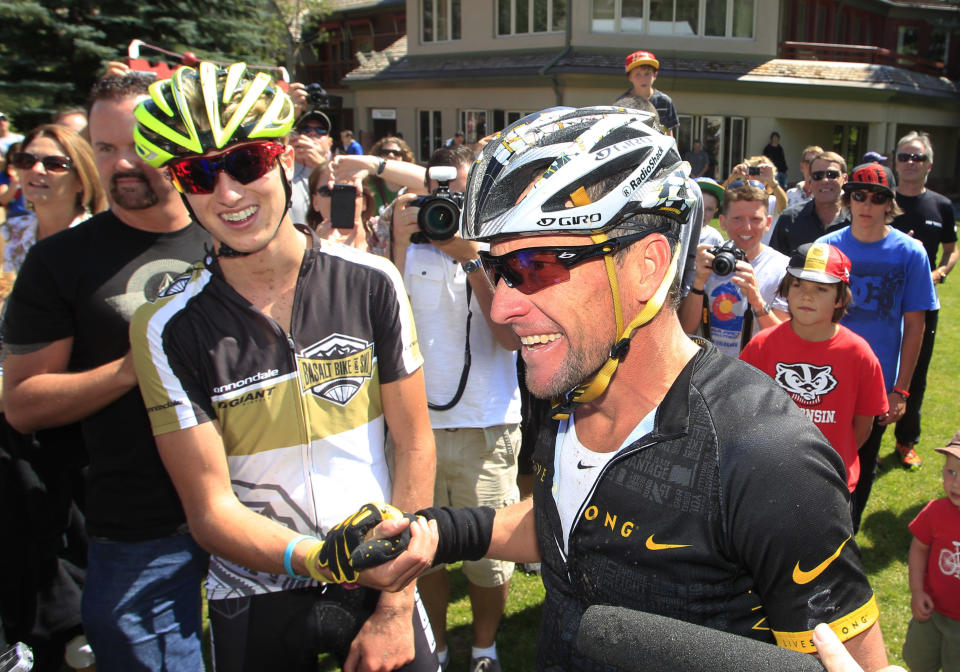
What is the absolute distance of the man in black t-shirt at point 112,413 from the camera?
8.80ft

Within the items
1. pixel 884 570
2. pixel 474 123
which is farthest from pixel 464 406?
pixel 474 123

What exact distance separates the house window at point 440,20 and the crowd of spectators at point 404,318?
23.7 m

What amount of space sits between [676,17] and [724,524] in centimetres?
2768

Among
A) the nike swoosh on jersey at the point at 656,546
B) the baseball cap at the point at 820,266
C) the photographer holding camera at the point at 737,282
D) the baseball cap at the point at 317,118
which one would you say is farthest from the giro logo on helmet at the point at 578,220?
the baseball cap at the point at 317,118

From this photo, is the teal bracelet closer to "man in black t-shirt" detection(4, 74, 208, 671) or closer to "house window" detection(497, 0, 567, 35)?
"man in black t-shirt" detection(4, 74, 208, 671)

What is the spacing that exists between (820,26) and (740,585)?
37.6 m

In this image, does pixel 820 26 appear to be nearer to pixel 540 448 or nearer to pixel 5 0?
pixel 5 0

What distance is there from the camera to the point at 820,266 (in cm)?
410

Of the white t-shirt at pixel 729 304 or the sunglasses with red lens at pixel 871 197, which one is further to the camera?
the sunglasses with red lens at pixel 871 197

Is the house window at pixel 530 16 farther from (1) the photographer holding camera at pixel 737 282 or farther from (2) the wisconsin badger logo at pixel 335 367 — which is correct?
(2) the wisconsin badger logo at pixel 335 367

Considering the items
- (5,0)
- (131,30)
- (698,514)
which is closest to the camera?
(698,514)

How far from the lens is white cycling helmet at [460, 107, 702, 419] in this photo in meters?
1.76

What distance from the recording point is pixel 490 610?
410cm

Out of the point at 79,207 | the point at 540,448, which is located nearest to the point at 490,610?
the point at 540,448
